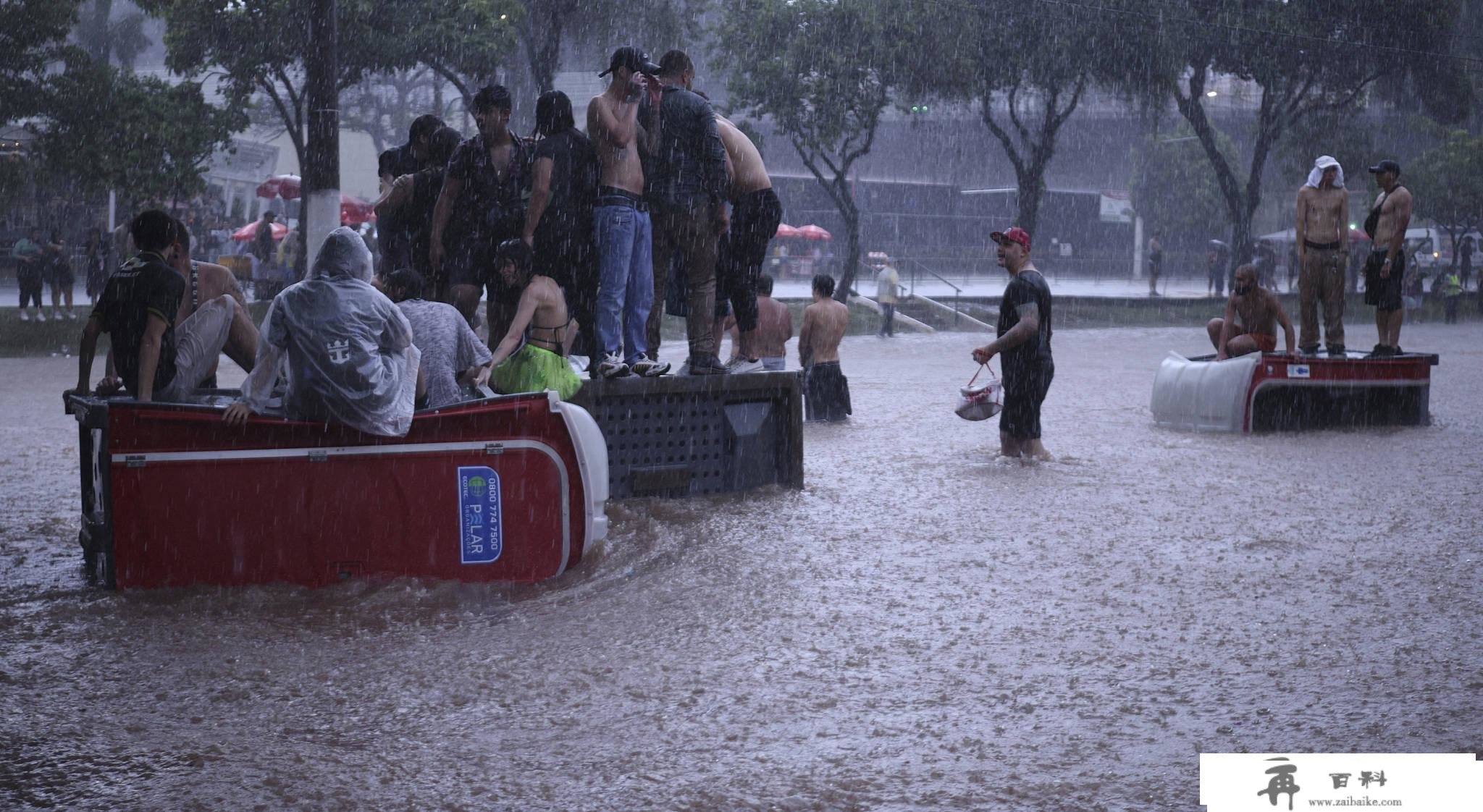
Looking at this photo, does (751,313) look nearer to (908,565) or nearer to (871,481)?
(871,481)

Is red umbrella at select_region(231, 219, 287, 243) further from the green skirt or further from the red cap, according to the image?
the green skirt

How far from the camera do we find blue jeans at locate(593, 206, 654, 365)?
8.41 meters

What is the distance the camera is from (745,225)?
29.6 feet

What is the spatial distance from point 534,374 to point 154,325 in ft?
6.37

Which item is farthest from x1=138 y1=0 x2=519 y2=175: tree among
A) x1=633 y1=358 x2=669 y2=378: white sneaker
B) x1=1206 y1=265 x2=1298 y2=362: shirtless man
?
x1=633 y1=358 x2=669 y2=378: white sneaker

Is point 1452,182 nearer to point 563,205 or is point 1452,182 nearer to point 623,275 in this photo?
point 623,275

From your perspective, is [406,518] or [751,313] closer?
[406,518]

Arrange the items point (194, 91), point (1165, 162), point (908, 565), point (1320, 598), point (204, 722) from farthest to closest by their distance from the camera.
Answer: point (1165, 162), point (194, 91), point (908, 565), point (1320, 598), point (204, 722)

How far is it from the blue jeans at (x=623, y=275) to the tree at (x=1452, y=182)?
43.0 metres

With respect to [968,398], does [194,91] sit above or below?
above

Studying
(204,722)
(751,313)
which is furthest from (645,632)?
(751,313)

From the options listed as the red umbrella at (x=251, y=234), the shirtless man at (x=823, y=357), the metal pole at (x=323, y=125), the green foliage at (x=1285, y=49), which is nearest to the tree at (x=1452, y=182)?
the green foliage at (x=1285, y=49)

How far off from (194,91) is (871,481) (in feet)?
69.0

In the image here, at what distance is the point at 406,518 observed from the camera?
6.16m
